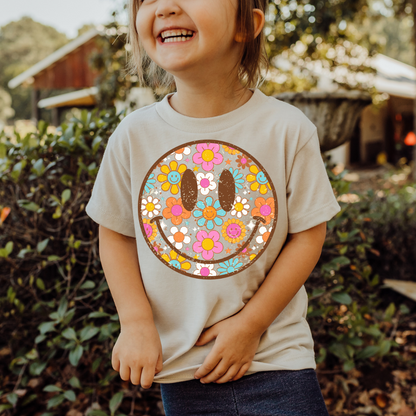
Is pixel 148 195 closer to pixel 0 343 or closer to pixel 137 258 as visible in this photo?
pixel 137 258

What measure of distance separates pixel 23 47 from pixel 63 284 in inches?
2467

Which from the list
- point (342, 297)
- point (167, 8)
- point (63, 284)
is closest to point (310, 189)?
point (167, 8)

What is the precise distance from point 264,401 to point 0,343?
1676 millimetres

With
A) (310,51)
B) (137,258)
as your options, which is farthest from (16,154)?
(310,51)

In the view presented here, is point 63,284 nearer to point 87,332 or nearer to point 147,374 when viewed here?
point 87,332

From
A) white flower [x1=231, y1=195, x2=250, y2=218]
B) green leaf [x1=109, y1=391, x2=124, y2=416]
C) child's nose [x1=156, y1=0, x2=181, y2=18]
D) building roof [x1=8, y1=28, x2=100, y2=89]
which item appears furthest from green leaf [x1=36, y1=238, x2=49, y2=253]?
building roof [x1=8, y1=28, x2=100, y2=89]

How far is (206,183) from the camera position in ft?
3.53

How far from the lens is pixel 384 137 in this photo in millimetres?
16891

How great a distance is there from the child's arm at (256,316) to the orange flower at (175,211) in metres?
0.27

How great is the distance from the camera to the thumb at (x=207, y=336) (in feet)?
3.48

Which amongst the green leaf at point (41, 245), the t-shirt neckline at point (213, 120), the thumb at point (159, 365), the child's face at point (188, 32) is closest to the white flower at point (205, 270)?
the thumb at point (159, 365)

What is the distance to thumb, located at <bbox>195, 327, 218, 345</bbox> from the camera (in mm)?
1060

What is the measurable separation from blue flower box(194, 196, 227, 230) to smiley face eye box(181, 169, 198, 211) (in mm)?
17

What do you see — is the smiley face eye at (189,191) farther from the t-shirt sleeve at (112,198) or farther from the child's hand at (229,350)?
the child's hand at (229,350)
